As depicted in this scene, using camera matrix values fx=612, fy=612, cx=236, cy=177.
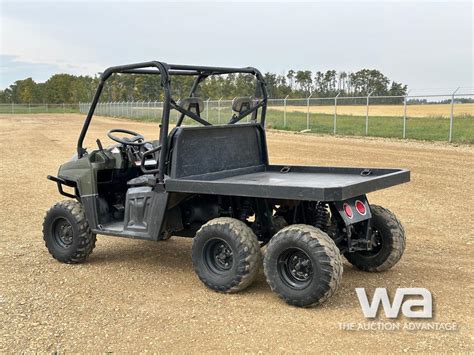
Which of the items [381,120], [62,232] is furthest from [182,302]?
[381,120]

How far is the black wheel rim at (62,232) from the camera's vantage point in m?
6.70

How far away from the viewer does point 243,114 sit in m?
6.61

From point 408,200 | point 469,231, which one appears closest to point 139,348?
point 469,231

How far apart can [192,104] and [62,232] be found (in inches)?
82.4

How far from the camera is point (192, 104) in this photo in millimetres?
6148

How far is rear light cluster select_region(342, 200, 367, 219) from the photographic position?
17.5 ft

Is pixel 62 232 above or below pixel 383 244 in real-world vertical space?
below

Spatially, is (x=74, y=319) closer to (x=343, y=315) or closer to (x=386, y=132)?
(x=343, y=315)

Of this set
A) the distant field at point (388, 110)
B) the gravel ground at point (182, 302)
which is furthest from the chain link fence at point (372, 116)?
the gravel ground at point (182, 302)

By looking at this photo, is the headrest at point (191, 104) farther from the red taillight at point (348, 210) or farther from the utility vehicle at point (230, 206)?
the red taillight at point (348, 210)

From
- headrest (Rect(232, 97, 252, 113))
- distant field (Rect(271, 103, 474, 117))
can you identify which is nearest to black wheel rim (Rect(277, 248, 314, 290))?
headrest (Rect(232, 97, 252, 113))

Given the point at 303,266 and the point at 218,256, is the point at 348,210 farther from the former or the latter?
the point at 218,256

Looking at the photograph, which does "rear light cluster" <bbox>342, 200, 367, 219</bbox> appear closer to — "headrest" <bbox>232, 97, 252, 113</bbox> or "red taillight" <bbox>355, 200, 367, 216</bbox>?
"red taillight" <bbox>355, 200, 367, 216</bbox>

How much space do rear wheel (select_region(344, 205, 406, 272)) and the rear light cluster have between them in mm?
431
